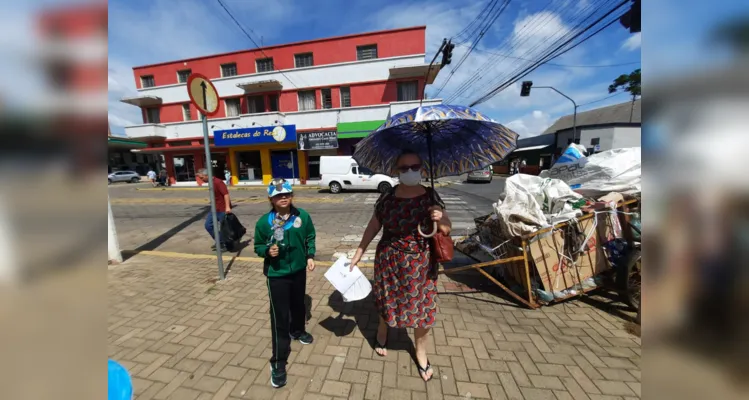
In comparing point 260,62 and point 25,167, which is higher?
point 260,62

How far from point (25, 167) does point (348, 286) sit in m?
2.52

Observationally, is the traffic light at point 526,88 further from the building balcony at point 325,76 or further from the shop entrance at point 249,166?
the shop entrance at point 249,166

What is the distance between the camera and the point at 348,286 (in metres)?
2.70

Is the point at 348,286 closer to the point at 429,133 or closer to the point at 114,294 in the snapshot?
the point at 429,133

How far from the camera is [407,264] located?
2.35 metres

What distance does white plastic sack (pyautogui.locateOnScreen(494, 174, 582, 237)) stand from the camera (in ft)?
10.7

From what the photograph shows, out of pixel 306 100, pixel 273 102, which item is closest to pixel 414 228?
pixel 306 100

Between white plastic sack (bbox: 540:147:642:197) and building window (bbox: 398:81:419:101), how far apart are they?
15.2 m

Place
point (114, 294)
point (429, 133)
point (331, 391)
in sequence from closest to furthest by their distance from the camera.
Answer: point (331, 391) → point (429, 133) → point (114, 294)

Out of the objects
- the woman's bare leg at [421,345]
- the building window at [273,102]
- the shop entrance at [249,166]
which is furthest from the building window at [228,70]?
the woman's bare leg at [421,345]

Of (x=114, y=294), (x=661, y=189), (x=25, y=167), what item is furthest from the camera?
(x=114, y=294)

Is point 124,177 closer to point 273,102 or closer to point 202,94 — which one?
point 273,102

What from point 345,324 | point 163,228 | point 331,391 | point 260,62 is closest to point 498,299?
point 345,324

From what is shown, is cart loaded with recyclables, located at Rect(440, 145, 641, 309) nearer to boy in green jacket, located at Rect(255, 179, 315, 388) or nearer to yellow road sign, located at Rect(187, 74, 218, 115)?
boy in green jacket, located at Rect(255, 179, 315, 388)
